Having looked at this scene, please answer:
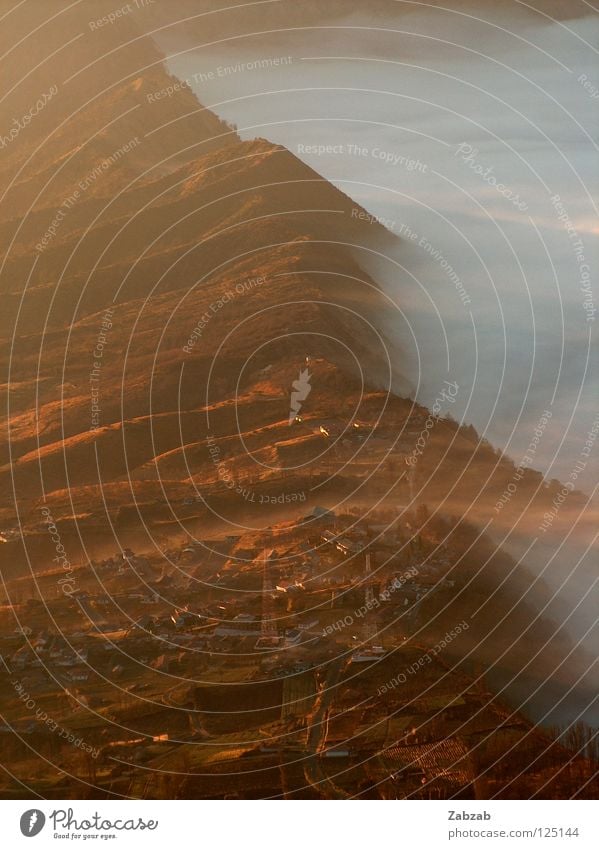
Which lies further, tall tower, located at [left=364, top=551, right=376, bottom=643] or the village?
tall tower, located at [left=364, top=551, right=376, bottom=643]

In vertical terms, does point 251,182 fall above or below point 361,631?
above

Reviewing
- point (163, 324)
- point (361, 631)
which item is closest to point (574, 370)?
point (361, 631)

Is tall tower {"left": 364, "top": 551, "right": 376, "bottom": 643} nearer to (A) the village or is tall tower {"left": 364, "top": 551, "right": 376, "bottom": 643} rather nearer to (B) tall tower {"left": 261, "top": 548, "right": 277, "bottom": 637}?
(A) the village

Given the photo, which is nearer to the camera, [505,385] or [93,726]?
[93,726]

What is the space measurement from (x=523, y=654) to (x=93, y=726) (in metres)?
2.30

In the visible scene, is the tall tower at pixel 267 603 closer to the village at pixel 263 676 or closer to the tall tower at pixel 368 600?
the village at pixel 263 676

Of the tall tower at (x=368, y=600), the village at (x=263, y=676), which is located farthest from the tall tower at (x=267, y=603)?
the tall tower at (x=368, y=600)

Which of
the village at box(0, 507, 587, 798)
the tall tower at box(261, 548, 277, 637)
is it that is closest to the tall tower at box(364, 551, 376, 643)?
the village at box(0, 507, 587, 798)

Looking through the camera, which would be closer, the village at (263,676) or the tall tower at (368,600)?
the village at (263,676)

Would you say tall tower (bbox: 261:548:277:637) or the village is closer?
the village

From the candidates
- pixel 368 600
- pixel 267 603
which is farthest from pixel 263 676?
pixel 368 600

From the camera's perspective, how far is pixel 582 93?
5.51 meters
